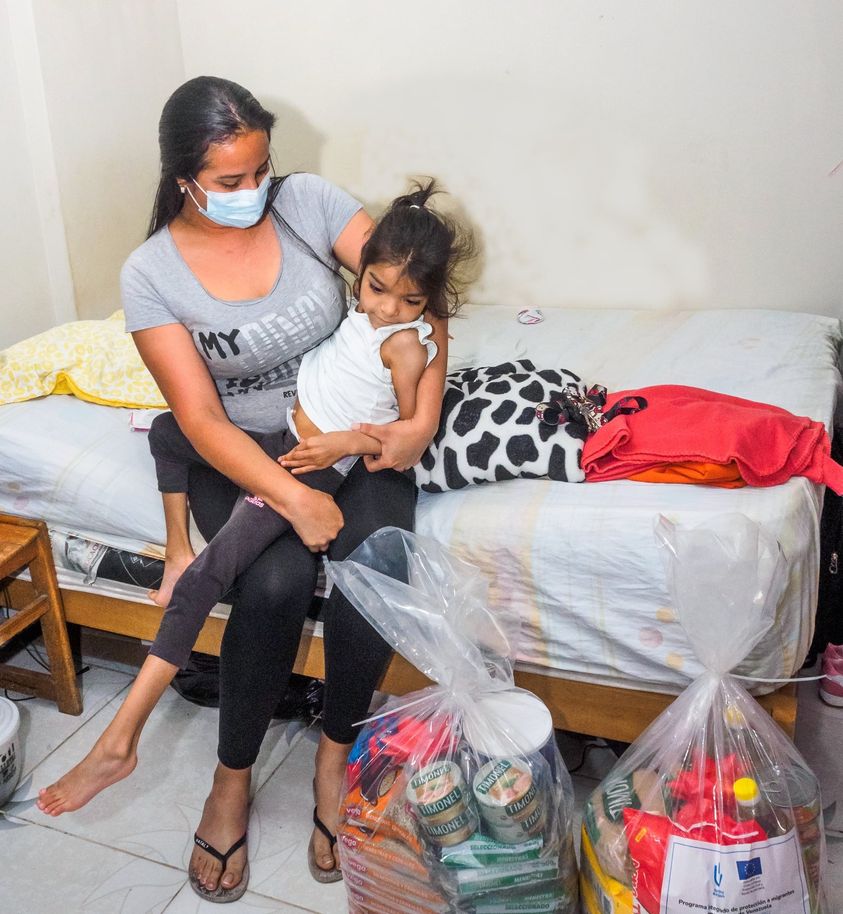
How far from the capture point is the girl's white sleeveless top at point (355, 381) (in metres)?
1.49

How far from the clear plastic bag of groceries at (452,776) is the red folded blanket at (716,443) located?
0.30 m

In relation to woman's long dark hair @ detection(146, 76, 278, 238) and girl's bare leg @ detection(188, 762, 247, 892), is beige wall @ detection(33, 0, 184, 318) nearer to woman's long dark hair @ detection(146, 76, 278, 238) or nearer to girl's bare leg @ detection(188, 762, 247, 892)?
woman's long dark hair @ detection(146, 76, 278, 238)

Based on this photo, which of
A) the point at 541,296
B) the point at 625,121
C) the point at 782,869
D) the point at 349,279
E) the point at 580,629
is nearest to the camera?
the point at 782,869

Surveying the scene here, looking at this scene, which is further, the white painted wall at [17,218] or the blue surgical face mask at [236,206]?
the white painted wall at [17,218]

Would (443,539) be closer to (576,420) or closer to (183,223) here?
(576,420)

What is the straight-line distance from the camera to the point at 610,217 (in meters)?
2.48

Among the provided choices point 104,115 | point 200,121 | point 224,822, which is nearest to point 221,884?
point 224,822

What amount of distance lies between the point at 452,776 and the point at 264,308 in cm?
78

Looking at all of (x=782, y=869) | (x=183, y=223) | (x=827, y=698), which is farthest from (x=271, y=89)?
(x=782, y=869)

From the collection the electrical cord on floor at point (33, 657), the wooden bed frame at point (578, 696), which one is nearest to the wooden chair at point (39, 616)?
the electrical cord on floor at point (33, 657)

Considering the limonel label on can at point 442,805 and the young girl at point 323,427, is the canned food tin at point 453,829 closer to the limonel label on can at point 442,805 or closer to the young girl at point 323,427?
the limonel label on can at point 442,805

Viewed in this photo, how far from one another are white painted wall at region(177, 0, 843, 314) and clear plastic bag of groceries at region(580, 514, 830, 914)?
1.39 m

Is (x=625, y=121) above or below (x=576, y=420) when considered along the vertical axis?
above

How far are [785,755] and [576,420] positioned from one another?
590mm
